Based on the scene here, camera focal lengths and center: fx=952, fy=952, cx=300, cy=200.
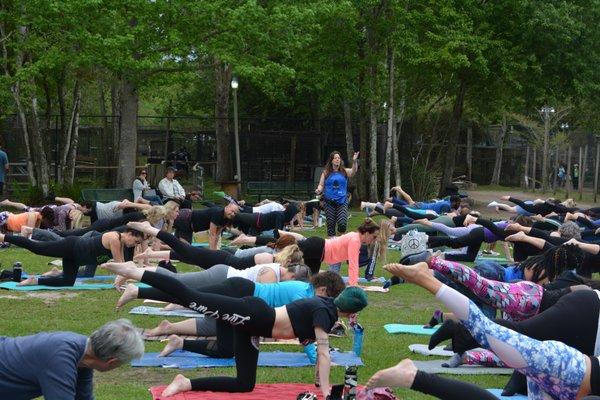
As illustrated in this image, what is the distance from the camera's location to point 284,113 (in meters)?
37.4

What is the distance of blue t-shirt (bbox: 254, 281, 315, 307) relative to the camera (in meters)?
8.23

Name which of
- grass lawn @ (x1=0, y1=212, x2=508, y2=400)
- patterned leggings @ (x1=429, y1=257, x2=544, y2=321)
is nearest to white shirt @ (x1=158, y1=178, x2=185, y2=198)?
grass lawn @ (x1=0, y1=212, x2=508, y2=400)

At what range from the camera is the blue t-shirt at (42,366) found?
193 inches

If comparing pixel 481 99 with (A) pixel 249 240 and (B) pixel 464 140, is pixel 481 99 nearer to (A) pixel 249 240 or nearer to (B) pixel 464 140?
(B) pixel 464 140

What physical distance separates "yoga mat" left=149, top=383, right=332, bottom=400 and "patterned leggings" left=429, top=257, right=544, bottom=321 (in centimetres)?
151

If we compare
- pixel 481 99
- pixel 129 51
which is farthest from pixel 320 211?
pixel 481 99

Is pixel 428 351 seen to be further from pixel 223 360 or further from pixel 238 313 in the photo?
pixel 238 313

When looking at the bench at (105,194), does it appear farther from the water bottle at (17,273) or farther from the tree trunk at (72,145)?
the water bottle at (17,273)

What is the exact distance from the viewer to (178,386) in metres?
7.46

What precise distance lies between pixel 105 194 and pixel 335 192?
701cm

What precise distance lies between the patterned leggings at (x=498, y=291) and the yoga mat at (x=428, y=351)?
7.76 ft

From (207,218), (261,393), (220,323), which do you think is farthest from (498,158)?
(261,393)

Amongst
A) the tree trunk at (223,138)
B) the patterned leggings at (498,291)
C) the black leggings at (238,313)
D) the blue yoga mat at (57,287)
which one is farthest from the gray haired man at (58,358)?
the tree trunk at (223,138)

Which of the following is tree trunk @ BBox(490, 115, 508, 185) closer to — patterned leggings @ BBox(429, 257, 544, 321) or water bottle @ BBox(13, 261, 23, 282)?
water bottle @ BBox(13, 261, 23, 282)
